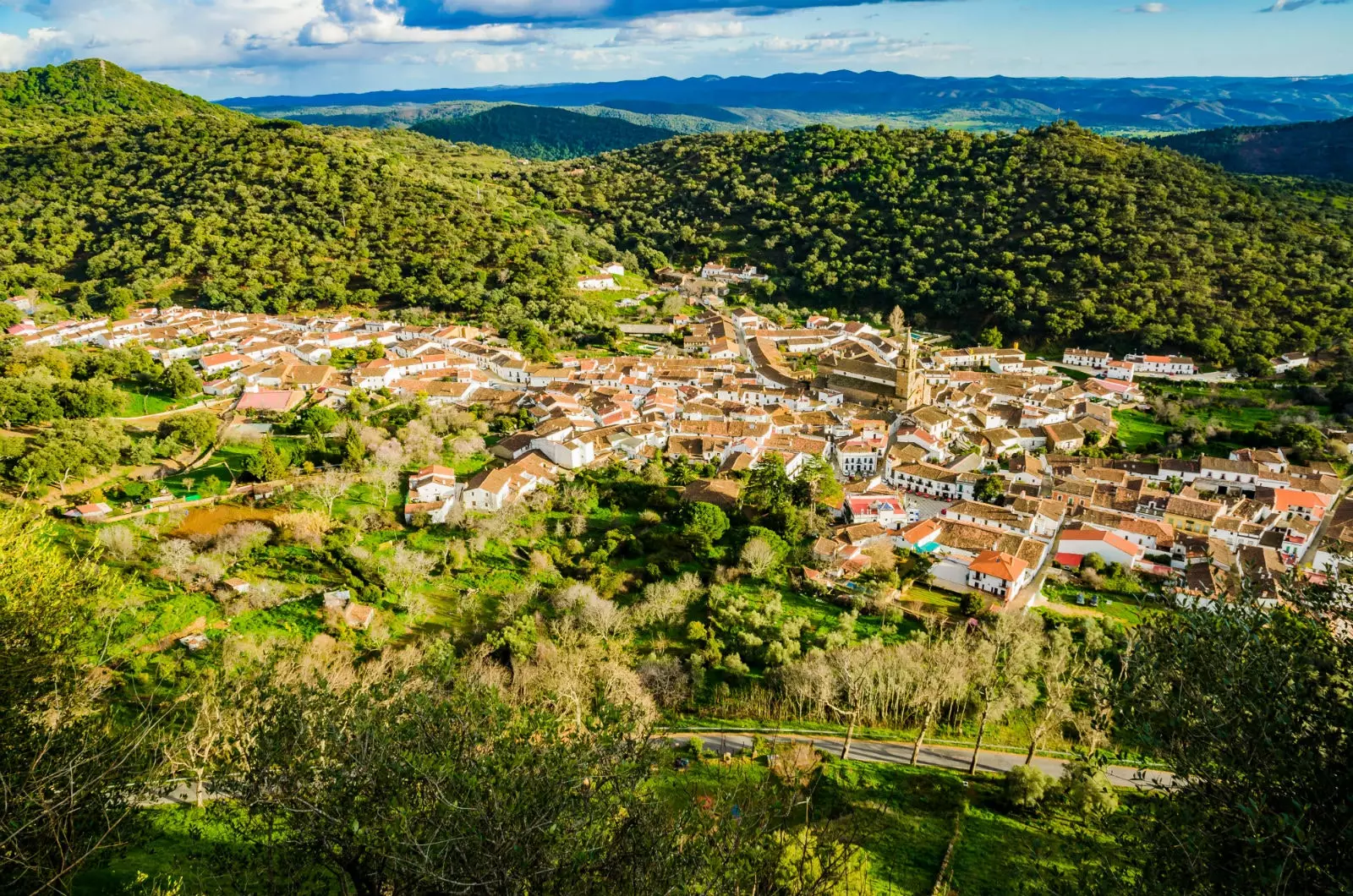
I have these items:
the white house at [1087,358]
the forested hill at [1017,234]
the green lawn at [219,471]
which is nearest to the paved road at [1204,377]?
the forested hill at [1017,234]

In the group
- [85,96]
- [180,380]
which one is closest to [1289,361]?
[180,380]

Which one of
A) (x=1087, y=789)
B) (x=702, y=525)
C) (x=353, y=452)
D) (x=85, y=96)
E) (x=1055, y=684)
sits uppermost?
(x=85, y=96)

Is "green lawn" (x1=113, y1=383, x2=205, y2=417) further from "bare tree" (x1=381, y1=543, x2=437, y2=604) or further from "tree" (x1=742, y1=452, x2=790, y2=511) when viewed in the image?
"tree" (x1=742, y1=452, x2=790, y2=511)

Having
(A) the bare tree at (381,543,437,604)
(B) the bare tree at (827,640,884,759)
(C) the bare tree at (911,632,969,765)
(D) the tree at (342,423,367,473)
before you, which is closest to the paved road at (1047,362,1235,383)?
(C) the bare tree at (911,632,969,765)

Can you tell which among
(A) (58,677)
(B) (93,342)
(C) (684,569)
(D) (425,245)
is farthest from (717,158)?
(A) (58,677)

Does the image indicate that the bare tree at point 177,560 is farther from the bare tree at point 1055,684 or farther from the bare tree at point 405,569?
the bare tree at point 1055,684

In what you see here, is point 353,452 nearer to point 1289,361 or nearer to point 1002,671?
point 1002,671
